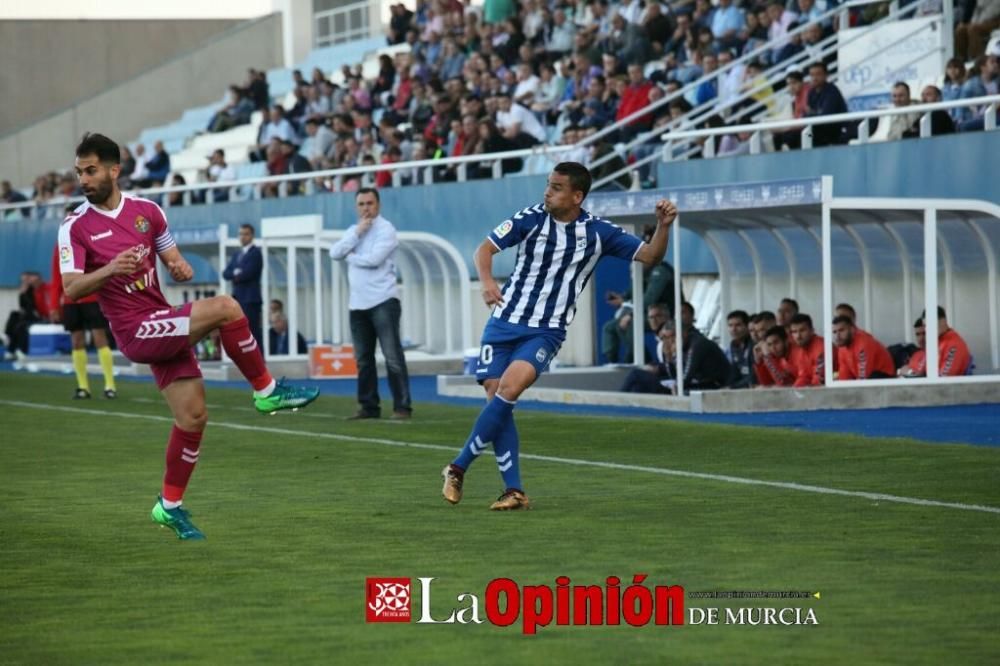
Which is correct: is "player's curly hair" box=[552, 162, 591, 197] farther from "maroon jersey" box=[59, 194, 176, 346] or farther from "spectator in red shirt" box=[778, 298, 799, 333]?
"spectator in red shirt" box=[778, 298, 799, 333]

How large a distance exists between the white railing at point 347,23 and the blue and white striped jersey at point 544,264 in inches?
1272

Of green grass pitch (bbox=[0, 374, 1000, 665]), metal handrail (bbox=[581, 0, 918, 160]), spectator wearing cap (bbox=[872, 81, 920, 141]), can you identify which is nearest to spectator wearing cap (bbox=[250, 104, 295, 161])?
metal handrail (bbox=[581, 0, 918, 160])

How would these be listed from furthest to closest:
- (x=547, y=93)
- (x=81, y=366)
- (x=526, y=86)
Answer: (x=526, y=86)
(x=547, y=93)
(x=81, y=366)

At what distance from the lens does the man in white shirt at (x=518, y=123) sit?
2884 cm

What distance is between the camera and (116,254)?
9.67 metres

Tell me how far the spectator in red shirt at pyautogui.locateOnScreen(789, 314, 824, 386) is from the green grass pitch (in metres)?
3.48

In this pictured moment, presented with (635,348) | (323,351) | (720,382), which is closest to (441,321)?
(323,351)

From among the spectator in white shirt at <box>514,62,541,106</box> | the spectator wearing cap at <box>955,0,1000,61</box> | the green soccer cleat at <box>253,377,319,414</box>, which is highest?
the spectator in white shirt at <box>514,62,541,106</box>

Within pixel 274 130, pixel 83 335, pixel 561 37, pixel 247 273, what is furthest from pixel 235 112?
pixel 83 335

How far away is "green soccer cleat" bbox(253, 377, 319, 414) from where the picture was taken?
10023mm

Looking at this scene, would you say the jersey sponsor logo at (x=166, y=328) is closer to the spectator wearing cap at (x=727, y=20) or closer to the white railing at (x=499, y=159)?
Result: the white railing at (x=499, y=159)

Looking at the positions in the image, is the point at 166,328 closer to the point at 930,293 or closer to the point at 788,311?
the point at 930,293

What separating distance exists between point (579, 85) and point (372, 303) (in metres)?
11.5

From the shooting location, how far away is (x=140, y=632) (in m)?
7.34
